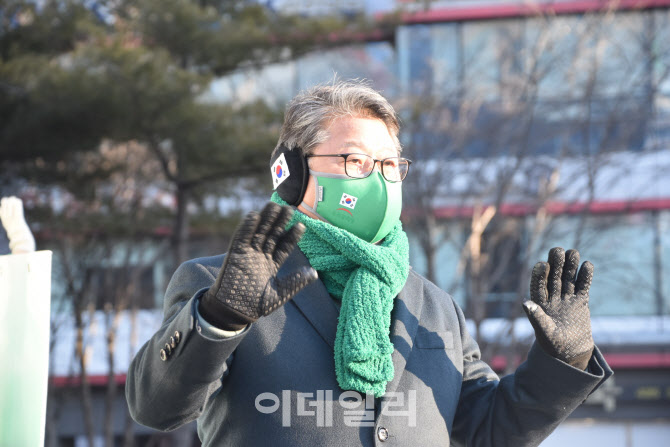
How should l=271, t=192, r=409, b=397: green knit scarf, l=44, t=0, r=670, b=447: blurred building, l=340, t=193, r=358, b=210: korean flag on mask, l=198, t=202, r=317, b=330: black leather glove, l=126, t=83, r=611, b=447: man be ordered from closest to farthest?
l=198, t=202, r=317, b=330: black leather glove
l=126, t=83, r=611, b=447: man
l=271, t=192, r=409, b=397: green knit scarf
l=340, t=193, r=358, b=210: korean flag on mask
l=44, t=0, r=670, b=447: blurred building

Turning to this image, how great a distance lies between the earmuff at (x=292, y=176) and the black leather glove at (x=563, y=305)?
692 millimetres

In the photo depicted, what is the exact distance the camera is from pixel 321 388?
6.64ft

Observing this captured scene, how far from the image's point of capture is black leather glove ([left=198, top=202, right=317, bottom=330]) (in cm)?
167

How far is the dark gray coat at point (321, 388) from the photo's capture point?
190 cm

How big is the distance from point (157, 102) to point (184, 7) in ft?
5.18

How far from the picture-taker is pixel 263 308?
1.68 meters

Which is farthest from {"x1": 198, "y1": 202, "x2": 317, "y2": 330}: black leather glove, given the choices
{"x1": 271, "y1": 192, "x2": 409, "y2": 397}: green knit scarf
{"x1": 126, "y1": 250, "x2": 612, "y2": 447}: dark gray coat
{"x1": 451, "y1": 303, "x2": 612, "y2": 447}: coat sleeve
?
{"x1": 451, "y1": 303, "x2": 612, "y2": 447}: coat sleeve

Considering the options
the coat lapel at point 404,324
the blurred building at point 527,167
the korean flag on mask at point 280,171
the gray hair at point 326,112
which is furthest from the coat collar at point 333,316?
the blurred building at point 527,167

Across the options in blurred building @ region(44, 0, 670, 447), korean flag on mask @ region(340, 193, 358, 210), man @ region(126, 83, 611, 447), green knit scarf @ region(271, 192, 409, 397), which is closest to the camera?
man @ region(126, 83, 611, 447)

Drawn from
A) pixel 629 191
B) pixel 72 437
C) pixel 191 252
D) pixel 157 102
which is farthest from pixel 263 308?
pixel 72 437

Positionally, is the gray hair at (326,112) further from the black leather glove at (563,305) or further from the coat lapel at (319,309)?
the black leather glove at (563,305)

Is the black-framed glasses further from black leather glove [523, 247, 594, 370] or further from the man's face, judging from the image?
A: black leather glove [523, 247, 594, 370]

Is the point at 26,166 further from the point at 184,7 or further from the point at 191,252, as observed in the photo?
the point at 191,252

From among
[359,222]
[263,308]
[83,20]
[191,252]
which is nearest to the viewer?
[263,308]
